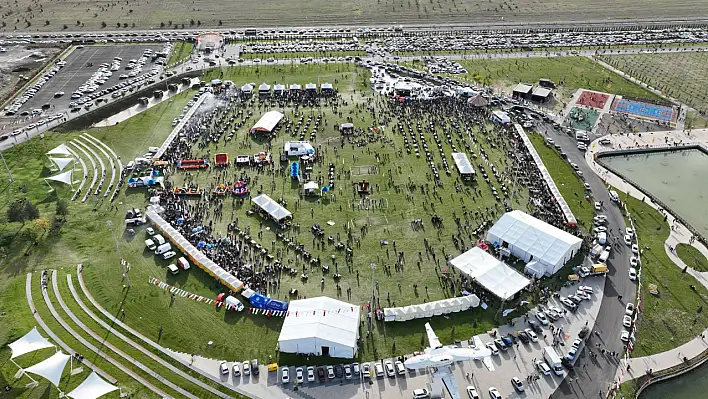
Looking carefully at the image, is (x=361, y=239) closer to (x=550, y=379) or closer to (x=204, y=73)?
(x=550, y=379)

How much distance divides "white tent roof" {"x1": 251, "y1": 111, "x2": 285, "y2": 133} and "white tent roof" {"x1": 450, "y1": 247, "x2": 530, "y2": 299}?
175ft

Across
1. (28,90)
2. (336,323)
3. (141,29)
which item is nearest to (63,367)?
(336,323)

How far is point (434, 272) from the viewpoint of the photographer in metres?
71.9

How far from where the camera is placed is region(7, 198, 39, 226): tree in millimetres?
81188

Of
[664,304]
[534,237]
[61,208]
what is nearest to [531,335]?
[534,237]

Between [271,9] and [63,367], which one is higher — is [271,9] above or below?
above

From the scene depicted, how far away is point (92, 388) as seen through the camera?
53375 mm

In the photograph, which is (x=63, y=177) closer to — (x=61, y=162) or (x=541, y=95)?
(x=61, y=162)

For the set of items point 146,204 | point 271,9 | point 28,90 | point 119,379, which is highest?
point 271,9

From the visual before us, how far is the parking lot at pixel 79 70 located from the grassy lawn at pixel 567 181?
107m

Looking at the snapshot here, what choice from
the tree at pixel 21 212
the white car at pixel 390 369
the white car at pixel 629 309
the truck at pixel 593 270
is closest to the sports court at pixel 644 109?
the truck at pixel 593 270

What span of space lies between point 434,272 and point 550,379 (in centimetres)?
2093

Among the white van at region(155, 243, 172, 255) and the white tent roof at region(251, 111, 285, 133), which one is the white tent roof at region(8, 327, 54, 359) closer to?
the white van at region(155, 243, 172, 255)

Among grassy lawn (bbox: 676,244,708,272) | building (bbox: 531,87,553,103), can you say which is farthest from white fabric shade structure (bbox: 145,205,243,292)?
building (bbox: 531,87,553,103)
